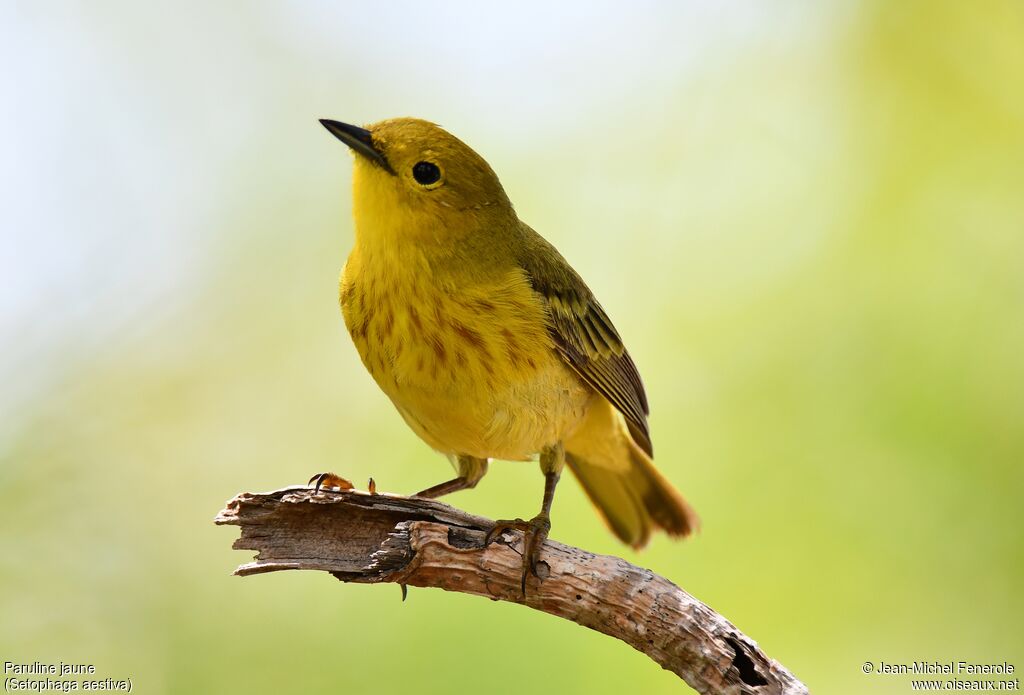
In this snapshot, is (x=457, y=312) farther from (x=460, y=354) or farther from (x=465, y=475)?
(x=465, y=475)

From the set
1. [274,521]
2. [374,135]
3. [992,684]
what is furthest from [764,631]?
[374,135]

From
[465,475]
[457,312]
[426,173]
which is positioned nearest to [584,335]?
[457,312]

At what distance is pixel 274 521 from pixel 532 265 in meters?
1.55

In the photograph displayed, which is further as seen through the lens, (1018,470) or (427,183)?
(1018,470)

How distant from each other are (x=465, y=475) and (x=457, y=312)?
42.2 inches

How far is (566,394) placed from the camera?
414 cm

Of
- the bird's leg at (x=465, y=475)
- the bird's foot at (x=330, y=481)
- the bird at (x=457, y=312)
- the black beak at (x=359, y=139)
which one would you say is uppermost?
the black beak at (x=359, y=139)

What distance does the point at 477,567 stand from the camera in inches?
134

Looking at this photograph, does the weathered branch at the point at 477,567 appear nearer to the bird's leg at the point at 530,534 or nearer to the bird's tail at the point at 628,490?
the bird's leg at the point at 530,534

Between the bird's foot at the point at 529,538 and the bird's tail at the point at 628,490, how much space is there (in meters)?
1.13

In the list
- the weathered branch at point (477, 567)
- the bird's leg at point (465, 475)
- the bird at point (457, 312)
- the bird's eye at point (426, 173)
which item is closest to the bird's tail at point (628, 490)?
the bird's leg at point (465, 475)

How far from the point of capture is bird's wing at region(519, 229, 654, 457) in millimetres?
4148

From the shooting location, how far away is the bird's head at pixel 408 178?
3.79 m

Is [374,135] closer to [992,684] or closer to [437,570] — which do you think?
[437,570]
